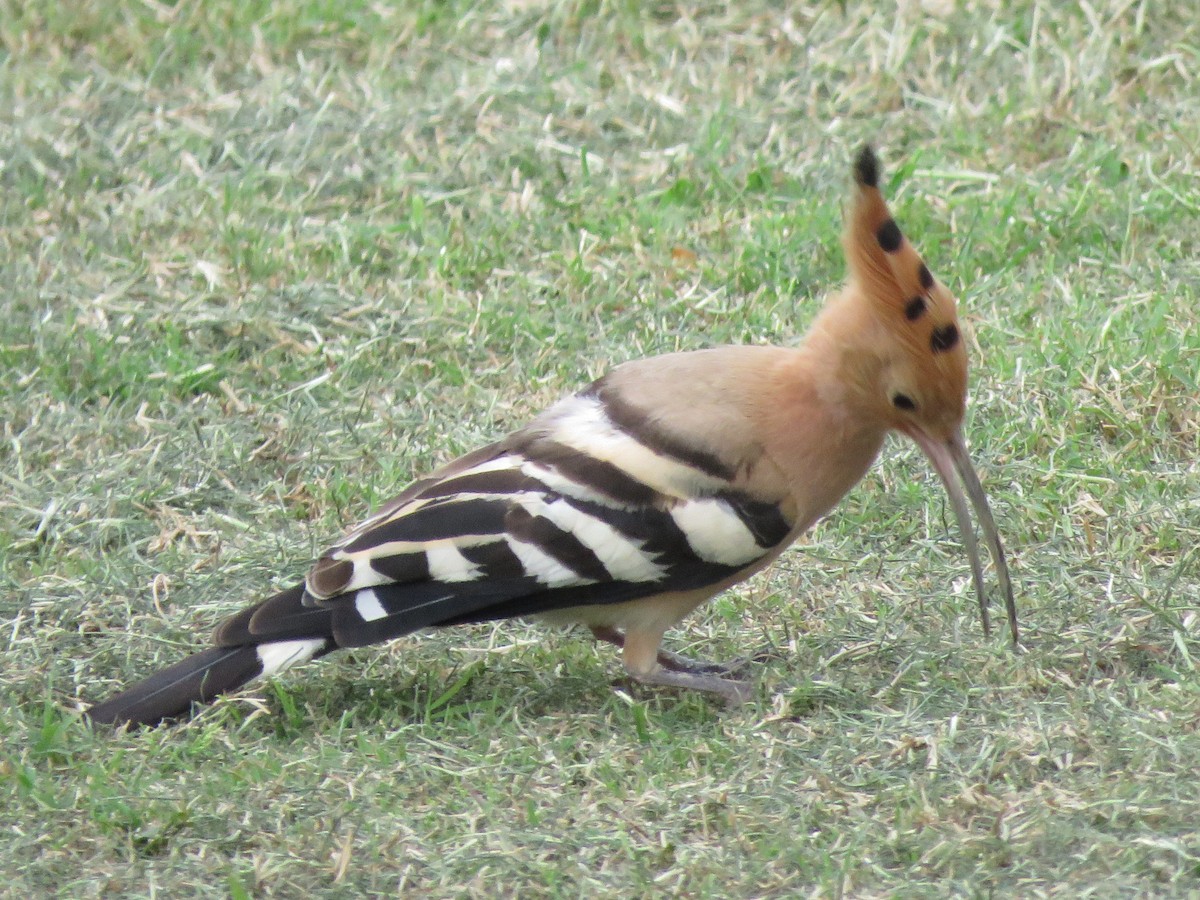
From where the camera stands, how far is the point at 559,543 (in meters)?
3.24

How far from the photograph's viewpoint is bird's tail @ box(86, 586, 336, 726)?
10.7 feet

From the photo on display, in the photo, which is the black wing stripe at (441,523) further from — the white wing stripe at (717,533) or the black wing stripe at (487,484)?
the white wing stripe at (717,533)

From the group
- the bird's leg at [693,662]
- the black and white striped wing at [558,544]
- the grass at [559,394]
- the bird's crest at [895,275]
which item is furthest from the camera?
the bird's leg at [693,662]

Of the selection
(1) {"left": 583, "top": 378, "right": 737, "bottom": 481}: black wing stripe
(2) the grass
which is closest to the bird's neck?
(1) {"left": 583, "top": 378, "right": 737, "bottom": 481}: black wing stripe

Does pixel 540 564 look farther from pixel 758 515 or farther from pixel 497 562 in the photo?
pixel 758 515

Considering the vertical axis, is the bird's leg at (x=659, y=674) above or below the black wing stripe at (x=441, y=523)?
below

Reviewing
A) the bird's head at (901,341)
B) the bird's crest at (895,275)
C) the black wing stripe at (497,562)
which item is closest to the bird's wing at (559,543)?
the black wing stripe at (497,562)

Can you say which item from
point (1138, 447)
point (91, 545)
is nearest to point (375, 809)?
point (91, 545)

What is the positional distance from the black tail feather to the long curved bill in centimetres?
132

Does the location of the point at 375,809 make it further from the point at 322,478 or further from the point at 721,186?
the point at 721,186

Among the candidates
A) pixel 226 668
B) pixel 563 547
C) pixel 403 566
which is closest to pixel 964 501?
pixel 563 547

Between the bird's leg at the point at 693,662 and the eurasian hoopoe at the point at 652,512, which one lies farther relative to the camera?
the bird's leg at the point at 693,662

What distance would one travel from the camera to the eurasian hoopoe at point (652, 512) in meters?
3.22

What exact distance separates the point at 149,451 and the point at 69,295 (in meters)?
0.80
